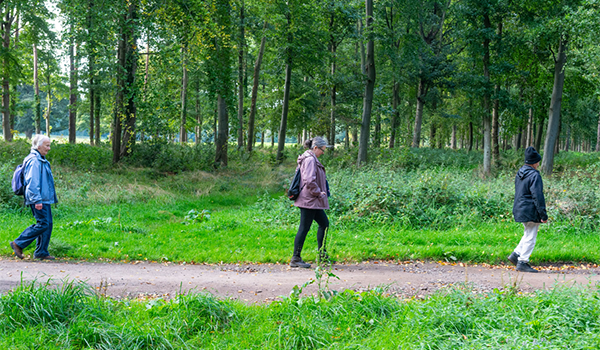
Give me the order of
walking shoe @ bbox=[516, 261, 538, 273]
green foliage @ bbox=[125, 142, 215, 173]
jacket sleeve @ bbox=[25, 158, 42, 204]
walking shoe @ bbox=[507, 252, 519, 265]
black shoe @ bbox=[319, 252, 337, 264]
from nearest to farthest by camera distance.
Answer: black shoe @ bbox=[319, 252, 337, 264] < jacket sleeve @ bbox=[25, 158, 42, 204] < walking shoe @ bbox=[516, 261, 538, 273] < walking shoe @ bbox=[507, 252, 519, 265] < green foliage @ bbox=[125, 142, 215, 173]

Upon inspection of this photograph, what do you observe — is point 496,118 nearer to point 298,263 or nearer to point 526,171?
point 526,171

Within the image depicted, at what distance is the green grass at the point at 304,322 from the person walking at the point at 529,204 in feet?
7.90

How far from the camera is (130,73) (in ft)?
51.8

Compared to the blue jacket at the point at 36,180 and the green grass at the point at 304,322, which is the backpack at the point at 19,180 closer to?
the blue jacket at the point at 36,180

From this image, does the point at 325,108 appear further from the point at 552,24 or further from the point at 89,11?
the point at 89,11

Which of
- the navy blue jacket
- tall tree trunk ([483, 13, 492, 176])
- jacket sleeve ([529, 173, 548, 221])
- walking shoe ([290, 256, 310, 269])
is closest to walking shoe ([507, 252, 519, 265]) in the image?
the navy blue jacket

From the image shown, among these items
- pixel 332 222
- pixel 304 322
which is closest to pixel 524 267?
pixel 332 222

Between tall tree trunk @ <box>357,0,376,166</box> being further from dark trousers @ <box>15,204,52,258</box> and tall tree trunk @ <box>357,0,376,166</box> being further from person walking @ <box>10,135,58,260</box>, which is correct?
dark trousers @ <box>15,204,52,258</box>

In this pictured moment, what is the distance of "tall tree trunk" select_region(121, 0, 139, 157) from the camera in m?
14.1

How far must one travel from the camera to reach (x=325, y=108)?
81.1ft

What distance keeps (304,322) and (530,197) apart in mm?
5103

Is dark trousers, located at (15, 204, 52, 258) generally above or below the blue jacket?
below

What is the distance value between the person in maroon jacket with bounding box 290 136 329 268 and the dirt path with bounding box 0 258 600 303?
1.62 feet

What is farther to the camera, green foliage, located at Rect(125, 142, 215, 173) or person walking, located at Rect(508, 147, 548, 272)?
green foliage, located at Rect(125, 142, 215, 173)
